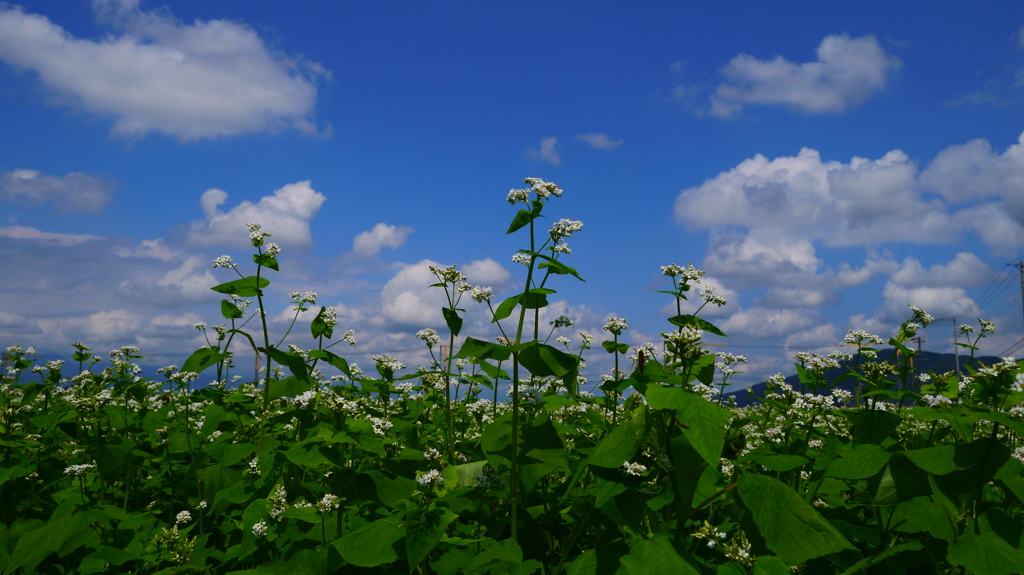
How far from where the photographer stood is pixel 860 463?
3.04 meters

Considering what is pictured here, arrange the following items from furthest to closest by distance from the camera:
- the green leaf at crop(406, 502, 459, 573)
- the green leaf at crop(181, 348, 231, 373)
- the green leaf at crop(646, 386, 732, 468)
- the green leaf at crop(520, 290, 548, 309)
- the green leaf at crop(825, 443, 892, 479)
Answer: the green leaf at crop(181, 348, 231, 373) < the green leaf at crop(520, 290, 548, 309) < the green leaf at crop(825, 443, 892, 479) < the green leaf at crop(406, 502, 459, 573) < the green leaf at crop(646, 386, 732, 468)

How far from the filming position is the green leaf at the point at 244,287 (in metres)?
4.76

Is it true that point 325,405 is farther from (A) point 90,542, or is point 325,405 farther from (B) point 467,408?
(B) point 467,408

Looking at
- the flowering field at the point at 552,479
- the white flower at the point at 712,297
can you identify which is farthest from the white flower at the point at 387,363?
the white flower at the point at 712,297

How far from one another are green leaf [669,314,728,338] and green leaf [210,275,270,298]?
360cm

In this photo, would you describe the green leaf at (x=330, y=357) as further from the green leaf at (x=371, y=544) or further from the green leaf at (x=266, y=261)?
the green leaf at (x=371, y=544)

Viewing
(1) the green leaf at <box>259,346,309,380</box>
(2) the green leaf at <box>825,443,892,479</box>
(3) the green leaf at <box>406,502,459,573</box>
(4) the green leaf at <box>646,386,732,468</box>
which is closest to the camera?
(4) the green leaf at <box>646,386,732,468</box>

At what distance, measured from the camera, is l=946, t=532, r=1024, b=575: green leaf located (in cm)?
233

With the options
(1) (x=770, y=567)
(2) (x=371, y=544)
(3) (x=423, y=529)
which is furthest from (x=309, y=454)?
A: (1) (x=770, y=567)

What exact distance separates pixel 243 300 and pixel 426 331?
6.90 ft

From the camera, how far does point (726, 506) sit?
135 inches

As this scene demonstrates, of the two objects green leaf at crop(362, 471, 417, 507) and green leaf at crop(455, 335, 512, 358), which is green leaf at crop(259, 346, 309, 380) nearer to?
green leaf at crop(362, 471, 417, 507)

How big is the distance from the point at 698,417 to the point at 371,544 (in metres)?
1.93

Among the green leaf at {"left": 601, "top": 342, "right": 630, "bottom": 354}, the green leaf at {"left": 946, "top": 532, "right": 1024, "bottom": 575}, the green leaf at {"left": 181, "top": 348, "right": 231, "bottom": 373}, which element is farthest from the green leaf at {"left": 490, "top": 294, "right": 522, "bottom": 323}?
the green leaf at {"left": 181, "top": 348, "right": 231, "bottom": 373}
